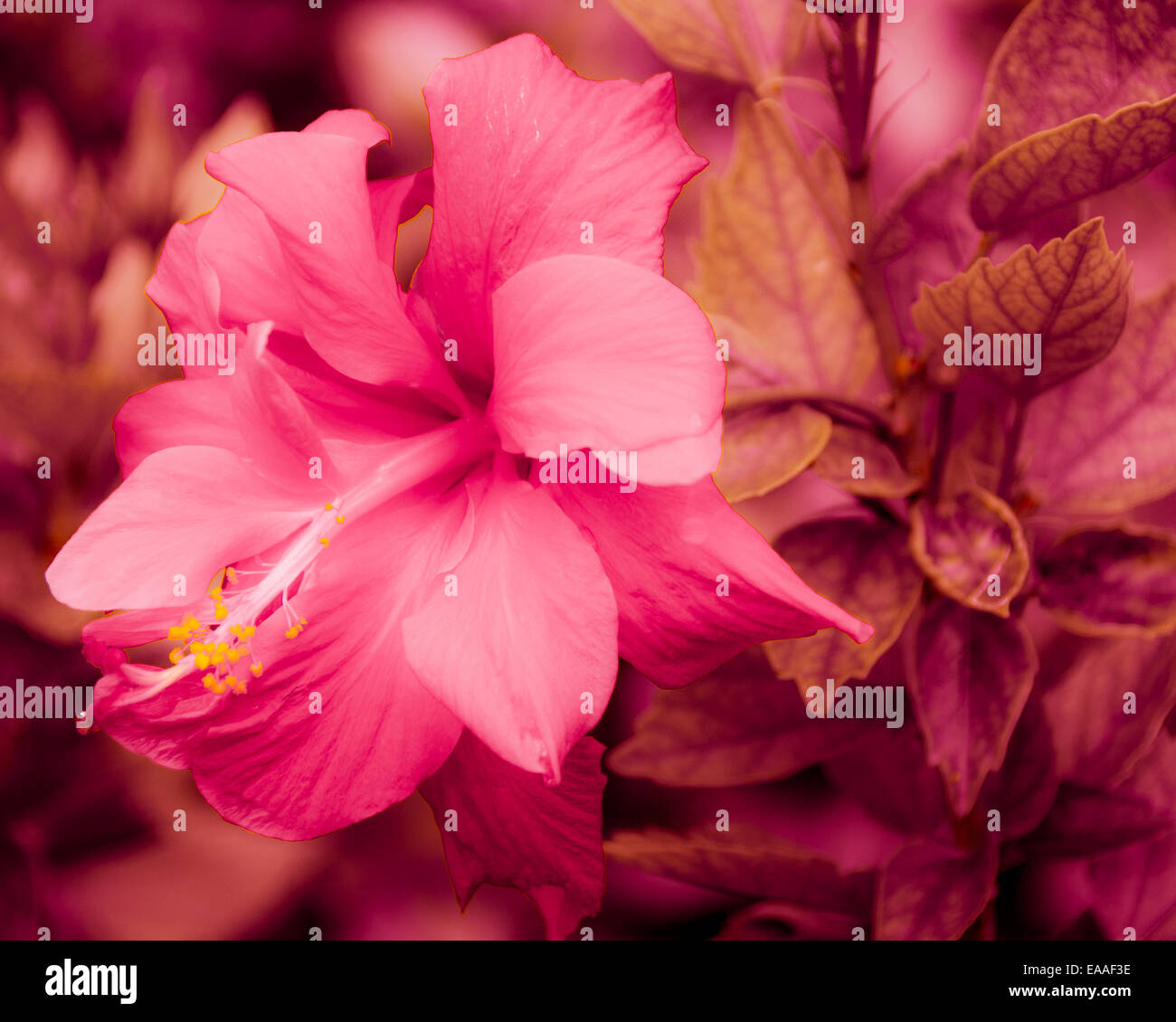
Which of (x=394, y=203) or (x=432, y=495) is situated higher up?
(x=394, y=203)

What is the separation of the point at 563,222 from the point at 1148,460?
14.1 inches

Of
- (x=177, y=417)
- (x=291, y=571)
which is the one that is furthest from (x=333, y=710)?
(x=177, y=417)

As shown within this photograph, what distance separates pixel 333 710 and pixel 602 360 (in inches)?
7.3

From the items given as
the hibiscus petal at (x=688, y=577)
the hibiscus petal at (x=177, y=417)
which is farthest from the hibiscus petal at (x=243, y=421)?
the hibiscus petal at (x=688, y=577)

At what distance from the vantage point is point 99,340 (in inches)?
31.6

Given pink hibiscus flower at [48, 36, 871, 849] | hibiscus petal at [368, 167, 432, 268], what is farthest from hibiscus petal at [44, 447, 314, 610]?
hibiscus petal at [368, 167, 432, 268]

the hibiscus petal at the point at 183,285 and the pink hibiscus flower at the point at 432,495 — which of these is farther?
the hibiscus petal at the point at 183,285

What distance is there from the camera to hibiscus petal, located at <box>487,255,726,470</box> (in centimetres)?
36

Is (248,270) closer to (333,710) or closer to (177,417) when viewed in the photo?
(177,417)

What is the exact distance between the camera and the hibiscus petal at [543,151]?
41cm

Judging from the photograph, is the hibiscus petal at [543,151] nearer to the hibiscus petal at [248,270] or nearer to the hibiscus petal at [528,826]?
the hibiscus petal at [248,270]

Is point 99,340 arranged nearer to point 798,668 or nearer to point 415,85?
point 415,85

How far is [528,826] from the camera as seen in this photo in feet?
1.55
